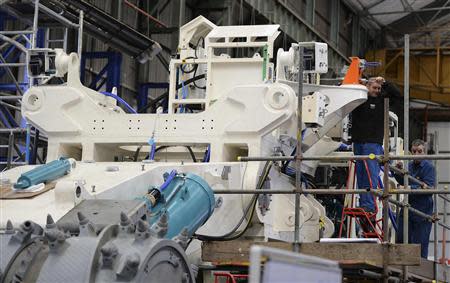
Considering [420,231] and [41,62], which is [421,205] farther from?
[41,62]

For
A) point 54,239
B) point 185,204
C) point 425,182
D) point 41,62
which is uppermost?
point 41,62

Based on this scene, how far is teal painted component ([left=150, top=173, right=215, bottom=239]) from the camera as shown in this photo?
6.29 m

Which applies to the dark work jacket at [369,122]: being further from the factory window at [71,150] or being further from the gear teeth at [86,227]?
the gear teeth at [86,227]

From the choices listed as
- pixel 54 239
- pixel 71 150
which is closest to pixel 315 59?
pixel 71 150

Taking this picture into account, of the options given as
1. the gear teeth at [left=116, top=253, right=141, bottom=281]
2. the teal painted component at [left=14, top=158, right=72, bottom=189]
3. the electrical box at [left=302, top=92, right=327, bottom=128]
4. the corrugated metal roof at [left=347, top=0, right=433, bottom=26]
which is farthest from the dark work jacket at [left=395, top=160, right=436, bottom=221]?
the corrugated metal roof at [left=347, top=0, right=433, bottom=26]

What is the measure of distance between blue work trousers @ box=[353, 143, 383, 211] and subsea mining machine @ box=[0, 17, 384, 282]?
0.47 meters

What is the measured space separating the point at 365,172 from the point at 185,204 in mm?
3702

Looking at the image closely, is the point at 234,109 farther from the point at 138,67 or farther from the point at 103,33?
the point at 138,67

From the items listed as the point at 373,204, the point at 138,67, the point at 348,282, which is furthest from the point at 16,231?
the point at 138,67

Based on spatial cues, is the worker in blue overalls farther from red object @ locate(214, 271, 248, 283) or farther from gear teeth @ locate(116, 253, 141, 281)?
gear teeth @ locate(116, 253, 141, 281)

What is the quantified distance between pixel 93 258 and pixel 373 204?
5.06 meters

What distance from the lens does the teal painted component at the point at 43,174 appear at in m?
6.38

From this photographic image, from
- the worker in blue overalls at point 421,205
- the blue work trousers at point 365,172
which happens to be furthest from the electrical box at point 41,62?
the worker in blue overalls at point 421,205

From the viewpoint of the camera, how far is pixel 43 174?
6.53 meters
